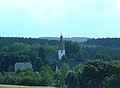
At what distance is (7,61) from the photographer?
408 ft

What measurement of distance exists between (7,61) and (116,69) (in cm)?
6177

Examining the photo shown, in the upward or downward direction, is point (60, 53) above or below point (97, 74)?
below

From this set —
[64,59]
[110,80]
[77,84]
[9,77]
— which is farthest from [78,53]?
[110,80]

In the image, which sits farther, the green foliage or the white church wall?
the white church wall

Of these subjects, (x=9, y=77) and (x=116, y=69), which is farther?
(x=9, y=77)

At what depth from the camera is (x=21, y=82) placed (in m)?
79.4

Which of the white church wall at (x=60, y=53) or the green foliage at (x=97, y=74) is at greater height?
the green foliage at (x=97, y=74)

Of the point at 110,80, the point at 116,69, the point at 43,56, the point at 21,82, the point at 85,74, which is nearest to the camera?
the point at 110,80

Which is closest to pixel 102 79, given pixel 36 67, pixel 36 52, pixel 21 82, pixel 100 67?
pixel 100 67

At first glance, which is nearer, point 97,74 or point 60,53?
point 97,74

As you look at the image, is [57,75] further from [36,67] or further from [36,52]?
[36,52]

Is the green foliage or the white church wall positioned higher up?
the green foliage

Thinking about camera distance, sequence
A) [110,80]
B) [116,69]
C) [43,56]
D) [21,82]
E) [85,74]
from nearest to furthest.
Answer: [110,80], [116,69], [85,74], [21,82], [43,56]

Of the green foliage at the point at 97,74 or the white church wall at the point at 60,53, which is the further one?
the white church wall at the point at 60,53
